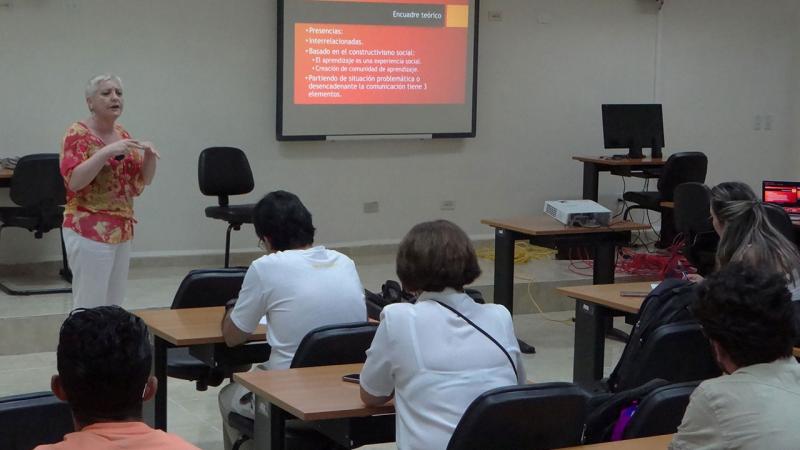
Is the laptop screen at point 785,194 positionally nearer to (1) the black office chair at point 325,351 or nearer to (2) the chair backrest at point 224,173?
(2) the chair backrest at point 224,173

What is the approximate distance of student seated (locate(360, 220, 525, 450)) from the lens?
2.67 m

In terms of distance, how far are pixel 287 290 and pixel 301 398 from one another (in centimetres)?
60

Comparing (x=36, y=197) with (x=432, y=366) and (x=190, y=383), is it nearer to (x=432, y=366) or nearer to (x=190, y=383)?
(x=190, y=383)

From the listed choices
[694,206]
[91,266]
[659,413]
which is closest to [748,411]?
[659,413]

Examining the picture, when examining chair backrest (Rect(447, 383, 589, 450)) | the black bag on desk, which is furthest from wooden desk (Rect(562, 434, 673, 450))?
the black bag on desk

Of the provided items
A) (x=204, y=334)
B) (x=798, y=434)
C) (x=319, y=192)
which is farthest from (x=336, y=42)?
(x=798, y=434)

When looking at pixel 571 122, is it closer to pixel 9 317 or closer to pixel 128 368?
pixel 9 317

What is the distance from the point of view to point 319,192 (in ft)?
27.6

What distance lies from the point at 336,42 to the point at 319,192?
118 centimetres

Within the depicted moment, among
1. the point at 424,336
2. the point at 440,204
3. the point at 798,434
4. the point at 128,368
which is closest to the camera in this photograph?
the point at 128,368

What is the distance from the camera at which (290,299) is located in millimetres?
3453

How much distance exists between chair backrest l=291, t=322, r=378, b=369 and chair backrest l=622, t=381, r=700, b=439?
0.91 metres

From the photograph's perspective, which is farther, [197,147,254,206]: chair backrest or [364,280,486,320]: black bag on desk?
[197,147,254,206]: chair backrest

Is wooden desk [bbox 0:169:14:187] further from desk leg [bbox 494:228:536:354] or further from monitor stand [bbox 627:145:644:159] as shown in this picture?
monitor stand [bbox 627:145:644:159]
